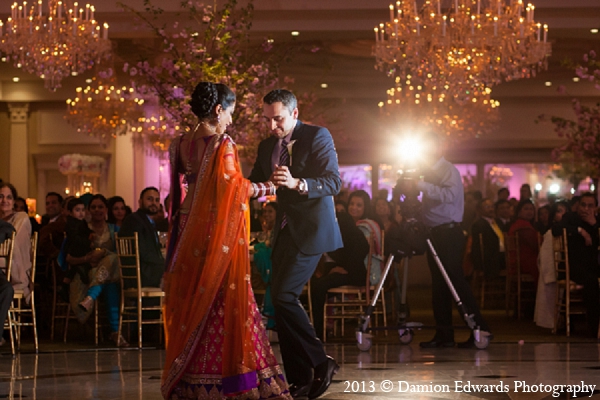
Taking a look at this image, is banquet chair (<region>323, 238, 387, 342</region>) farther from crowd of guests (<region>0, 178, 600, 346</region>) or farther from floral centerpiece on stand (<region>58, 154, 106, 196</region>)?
floral centerpiece on stand (<region>58, 154, 106, 196</region>)

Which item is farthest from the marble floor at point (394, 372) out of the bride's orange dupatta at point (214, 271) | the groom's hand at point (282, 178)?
the groom's hand at point (282, 178)

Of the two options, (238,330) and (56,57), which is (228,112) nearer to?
(238,330)

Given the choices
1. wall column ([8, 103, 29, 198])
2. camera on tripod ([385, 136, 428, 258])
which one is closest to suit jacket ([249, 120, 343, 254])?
camera on tripod ([385, 136, 428, 258])

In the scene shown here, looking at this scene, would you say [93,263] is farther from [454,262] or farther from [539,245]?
[539,245]

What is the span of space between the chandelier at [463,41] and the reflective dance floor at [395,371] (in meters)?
3.45

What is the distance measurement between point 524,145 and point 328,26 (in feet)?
33.0

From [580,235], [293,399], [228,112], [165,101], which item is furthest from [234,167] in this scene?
[580,235]

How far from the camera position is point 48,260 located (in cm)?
943

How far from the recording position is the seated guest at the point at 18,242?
7.74 m

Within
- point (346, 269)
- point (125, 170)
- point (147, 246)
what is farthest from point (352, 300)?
point (125, 170)

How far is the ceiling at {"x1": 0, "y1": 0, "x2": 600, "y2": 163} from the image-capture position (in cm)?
1184

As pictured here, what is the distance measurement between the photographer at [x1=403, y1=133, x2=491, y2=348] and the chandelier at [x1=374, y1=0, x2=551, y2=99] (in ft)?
9.98

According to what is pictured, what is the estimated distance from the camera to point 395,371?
6051 millimetres

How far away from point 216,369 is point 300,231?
862mm
